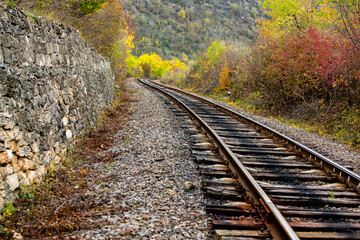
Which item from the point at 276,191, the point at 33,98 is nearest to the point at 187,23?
the point at 33,98

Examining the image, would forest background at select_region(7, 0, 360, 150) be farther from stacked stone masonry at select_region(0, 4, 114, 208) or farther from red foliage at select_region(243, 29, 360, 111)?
stacked stone masonry at select_region(0, 4, 114, 208)

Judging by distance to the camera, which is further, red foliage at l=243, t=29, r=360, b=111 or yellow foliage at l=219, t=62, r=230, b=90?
yellow foliage at l=219, t=62, r=230, b=90

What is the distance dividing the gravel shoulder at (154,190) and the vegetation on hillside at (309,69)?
564 cm

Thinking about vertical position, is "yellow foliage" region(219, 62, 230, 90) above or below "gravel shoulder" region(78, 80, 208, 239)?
above

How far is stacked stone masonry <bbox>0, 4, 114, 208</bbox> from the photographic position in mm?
4281

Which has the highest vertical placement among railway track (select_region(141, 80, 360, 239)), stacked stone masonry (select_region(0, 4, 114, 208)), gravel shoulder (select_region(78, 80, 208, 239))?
stacked stone masonry (select_region(0, 4, 114, 208))

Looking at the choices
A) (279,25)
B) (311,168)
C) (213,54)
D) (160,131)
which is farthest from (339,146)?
(213,54)

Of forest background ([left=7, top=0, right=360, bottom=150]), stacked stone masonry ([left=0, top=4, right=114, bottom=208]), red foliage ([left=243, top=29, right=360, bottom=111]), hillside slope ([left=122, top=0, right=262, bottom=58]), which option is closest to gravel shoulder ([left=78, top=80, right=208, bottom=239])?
stacked stone masonry ([left=0, top=4, right=114, bottom=208])

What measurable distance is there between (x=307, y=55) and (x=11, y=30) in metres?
10.8

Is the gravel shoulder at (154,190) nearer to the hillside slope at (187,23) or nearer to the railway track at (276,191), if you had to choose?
the railway track at (276,191)

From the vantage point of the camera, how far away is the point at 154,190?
4961mm

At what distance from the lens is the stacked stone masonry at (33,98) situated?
4.28m

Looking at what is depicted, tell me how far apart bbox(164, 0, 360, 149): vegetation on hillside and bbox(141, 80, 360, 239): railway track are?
3660 millimetres

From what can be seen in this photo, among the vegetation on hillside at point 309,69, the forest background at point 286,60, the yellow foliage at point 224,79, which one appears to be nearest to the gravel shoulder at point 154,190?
the forest background at point 286,60
